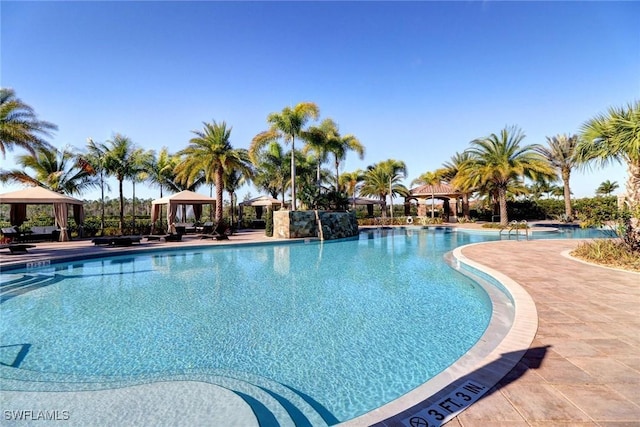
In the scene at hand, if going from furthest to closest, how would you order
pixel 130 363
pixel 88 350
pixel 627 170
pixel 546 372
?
pixel 627 170 < pixel 88 350 < pixel 130 363 < pixel 546 372

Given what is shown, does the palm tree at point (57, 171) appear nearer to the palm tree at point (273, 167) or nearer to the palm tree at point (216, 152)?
the palm tree at point (216, 152)

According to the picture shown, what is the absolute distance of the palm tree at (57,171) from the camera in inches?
811

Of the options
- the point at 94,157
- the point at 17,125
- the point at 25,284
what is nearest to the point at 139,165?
the point at 94,157

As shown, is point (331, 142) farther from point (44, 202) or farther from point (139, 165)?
point (44, 202)

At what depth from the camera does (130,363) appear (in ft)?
12.4

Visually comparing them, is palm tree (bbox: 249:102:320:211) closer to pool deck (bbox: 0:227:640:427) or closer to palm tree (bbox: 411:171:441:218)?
pool deck (bbox: 0:227:640:427)

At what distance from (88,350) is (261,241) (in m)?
11.6

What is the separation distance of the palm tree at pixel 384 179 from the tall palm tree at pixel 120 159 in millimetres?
22668

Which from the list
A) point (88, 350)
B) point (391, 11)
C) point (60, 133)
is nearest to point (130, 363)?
point (88, 350)

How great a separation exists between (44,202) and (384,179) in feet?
90.0

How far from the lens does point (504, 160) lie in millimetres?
21438

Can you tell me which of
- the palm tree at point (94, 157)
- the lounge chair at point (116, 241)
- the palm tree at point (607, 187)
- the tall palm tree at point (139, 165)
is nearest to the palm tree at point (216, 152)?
the tall palm tree at point (139, 165)

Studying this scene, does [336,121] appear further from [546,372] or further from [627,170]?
[546,372]

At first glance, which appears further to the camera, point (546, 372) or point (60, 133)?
point (60, 133)
